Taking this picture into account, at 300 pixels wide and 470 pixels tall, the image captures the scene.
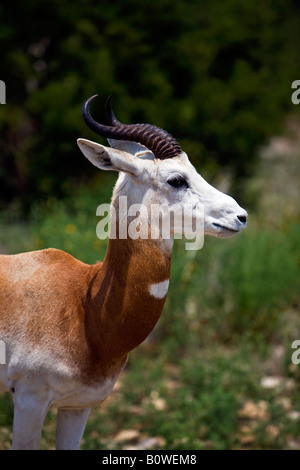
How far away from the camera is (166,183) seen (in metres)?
2.79

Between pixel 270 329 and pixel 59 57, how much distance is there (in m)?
4.68

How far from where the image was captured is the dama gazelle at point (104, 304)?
109 inches

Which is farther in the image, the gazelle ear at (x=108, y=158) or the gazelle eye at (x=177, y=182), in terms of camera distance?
the gazelle eye at (x=177, y=182)

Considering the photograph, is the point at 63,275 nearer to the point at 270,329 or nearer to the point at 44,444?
the point at 44,444

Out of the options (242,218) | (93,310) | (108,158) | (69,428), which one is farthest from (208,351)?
(108,158)

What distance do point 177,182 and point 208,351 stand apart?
3.09m

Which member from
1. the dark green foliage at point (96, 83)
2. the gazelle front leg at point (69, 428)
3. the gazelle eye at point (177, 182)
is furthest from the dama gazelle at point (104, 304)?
the dark green foliage at point (96, 83)

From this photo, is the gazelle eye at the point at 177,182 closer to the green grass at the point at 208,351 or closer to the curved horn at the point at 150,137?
the curved horn at the point at 150,137

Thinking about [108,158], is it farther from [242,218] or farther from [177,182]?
[242,218]

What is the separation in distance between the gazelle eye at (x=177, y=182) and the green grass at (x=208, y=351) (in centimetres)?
197

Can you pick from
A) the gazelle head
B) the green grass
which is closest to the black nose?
the gazelle head

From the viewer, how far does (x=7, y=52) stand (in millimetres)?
8172
